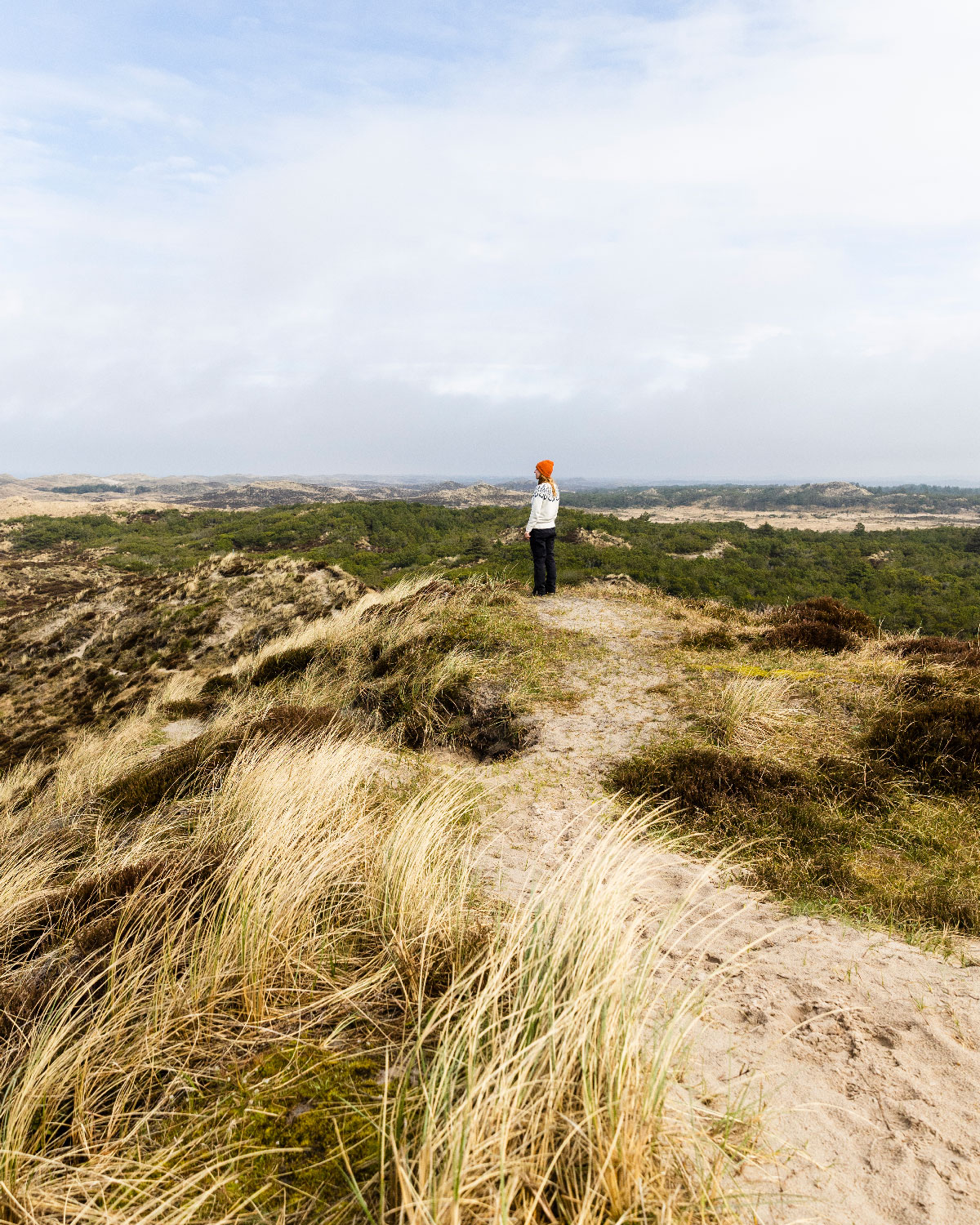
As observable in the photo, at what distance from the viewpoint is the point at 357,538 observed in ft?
146

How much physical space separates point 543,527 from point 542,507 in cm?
41

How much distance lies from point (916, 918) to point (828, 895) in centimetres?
41

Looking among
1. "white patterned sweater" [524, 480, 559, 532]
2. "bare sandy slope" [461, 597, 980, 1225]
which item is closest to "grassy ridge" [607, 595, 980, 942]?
"bare sandy slope" [461, 597, 980, 1225]

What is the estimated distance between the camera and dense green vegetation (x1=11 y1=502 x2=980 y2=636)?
27334 millimetres

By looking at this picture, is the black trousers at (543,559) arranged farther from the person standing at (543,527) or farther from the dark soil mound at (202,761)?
the dark soil mound at (202,761)

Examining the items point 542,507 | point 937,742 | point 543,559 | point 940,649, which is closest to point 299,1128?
point 937,742

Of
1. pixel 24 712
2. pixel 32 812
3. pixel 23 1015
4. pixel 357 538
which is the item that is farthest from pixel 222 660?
pixel 357 538

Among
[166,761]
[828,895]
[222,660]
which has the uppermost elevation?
[828,895]

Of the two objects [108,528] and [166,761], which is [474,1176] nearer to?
[166,761]

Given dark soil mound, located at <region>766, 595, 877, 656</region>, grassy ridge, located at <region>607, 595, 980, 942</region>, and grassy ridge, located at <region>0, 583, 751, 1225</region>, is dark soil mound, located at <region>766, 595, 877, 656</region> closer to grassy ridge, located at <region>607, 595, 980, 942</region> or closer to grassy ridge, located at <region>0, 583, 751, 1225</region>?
grassy ridge, located at <region>607, 595, 980, 942</region>

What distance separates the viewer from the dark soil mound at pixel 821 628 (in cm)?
739

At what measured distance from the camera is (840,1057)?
2021mm

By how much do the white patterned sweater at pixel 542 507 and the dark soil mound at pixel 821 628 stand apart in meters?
3.91

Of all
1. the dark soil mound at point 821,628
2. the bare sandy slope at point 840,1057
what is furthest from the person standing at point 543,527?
the bare sandy slope at point 840,1057
